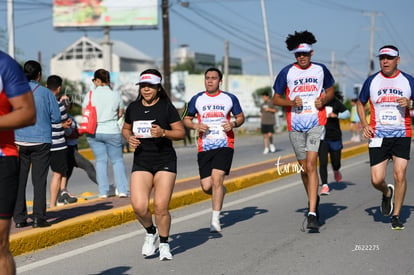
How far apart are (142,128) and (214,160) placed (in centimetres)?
215

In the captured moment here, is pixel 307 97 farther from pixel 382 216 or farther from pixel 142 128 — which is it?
pixel 142 128

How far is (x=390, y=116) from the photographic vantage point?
333 inches

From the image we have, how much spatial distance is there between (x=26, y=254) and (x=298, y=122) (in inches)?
133

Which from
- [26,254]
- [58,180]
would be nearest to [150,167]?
[26,254]

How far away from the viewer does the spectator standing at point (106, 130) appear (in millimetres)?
10969

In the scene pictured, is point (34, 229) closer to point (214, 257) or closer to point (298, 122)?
point (214, 257)

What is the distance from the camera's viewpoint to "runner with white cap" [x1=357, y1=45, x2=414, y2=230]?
331 inches

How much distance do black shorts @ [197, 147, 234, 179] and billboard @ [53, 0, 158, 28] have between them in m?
65.1

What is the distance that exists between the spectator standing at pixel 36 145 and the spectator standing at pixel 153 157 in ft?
5.85

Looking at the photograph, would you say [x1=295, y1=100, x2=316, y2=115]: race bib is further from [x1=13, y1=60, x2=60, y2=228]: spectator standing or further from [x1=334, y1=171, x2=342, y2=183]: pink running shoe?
[x1=334, y1=171, x2=342, y2=183]: pink running shoe

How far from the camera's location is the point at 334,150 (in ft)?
45.4

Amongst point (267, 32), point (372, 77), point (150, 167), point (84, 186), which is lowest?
point (84, 186)

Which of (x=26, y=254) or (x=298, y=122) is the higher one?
Answer: (x=298, y=122)

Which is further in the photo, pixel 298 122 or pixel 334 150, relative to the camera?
pixel 334 150
